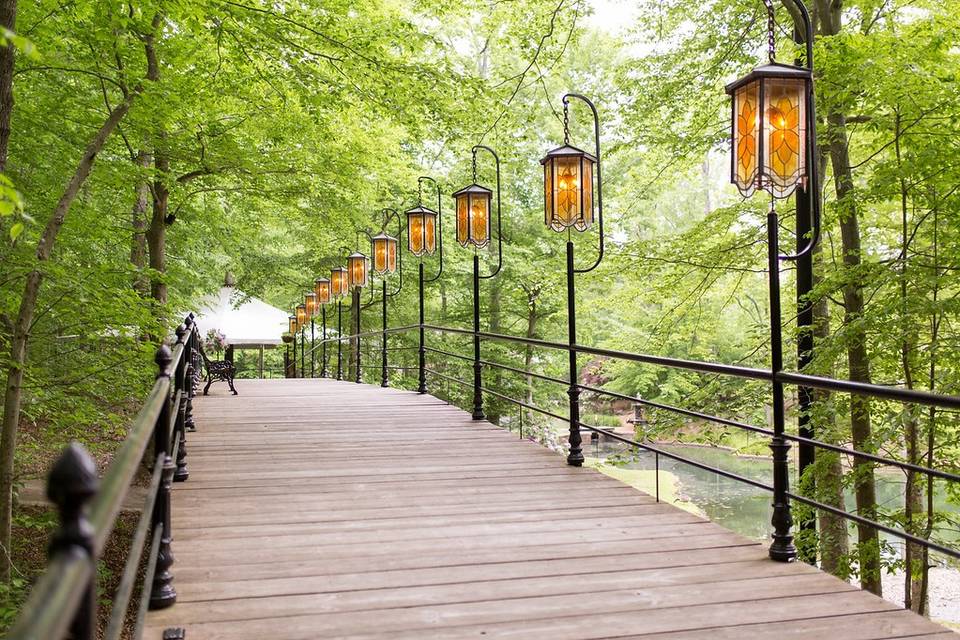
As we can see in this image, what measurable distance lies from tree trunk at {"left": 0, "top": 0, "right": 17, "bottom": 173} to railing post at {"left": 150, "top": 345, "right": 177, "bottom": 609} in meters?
3.42

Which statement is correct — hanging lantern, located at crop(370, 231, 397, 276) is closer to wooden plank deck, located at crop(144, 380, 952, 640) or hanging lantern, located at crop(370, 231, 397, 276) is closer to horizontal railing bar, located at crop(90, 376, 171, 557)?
wooden plank deck, located at crop(144, 380, 952, 640)

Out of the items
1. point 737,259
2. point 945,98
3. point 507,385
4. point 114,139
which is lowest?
point 507,385

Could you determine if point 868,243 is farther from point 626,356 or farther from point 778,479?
point 778,479

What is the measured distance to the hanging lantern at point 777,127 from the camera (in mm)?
3992

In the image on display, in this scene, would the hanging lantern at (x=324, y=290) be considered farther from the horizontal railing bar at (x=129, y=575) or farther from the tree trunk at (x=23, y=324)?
the horizontal railing bar at (x=129, y=575)

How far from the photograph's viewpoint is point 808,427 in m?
6.75

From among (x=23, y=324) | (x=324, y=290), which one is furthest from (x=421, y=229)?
(x=324, y=290)

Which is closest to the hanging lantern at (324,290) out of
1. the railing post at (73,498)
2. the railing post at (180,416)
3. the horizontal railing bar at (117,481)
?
the railing post at (180,416)

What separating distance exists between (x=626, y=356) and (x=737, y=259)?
619 centimetres

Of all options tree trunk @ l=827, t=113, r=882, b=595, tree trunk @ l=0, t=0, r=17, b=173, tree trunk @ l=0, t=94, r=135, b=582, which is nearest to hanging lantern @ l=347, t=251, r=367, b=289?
tree trunk @ l=0, t=94, r=135, b=582

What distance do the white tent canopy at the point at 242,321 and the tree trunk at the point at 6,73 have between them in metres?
12.3

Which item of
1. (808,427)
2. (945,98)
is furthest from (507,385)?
(945,98)

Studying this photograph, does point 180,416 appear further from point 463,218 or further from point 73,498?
point 73,498

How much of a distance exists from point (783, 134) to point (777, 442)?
164 centimetres
